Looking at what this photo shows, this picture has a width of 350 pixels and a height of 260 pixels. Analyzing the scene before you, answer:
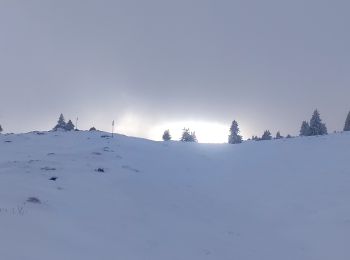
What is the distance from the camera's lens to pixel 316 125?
7456 centimetres

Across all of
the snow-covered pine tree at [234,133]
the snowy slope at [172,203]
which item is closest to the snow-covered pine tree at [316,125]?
the snow-covered pine tree at [234,133]

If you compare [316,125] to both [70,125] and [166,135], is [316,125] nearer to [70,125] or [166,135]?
[166,135]

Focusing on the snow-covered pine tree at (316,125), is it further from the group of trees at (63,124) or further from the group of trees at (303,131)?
the group of trees at (63,124)

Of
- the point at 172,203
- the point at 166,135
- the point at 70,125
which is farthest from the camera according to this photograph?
the point at 166,135

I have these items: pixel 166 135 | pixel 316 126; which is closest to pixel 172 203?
pixel 316 126

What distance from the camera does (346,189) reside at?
100 feet

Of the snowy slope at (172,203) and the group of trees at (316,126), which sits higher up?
the group of trees at (316,126)

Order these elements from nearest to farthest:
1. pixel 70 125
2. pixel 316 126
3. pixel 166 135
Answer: pixel 316 126
pixel 70 125
pixel 166 135

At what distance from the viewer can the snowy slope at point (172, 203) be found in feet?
60.0

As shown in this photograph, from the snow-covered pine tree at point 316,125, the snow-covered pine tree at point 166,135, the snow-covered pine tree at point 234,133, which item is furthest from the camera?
the snow-covered pine tree at point 166,135

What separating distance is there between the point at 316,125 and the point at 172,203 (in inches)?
2054

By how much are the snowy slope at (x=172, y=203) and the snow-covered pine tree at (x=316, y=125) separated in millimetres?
27069

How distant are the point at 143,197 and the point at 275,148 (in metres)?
23.9

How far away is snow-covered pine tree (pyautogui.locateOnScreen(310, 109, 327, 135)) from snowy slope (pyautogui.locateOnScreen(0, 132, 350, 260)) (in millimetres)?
27069
